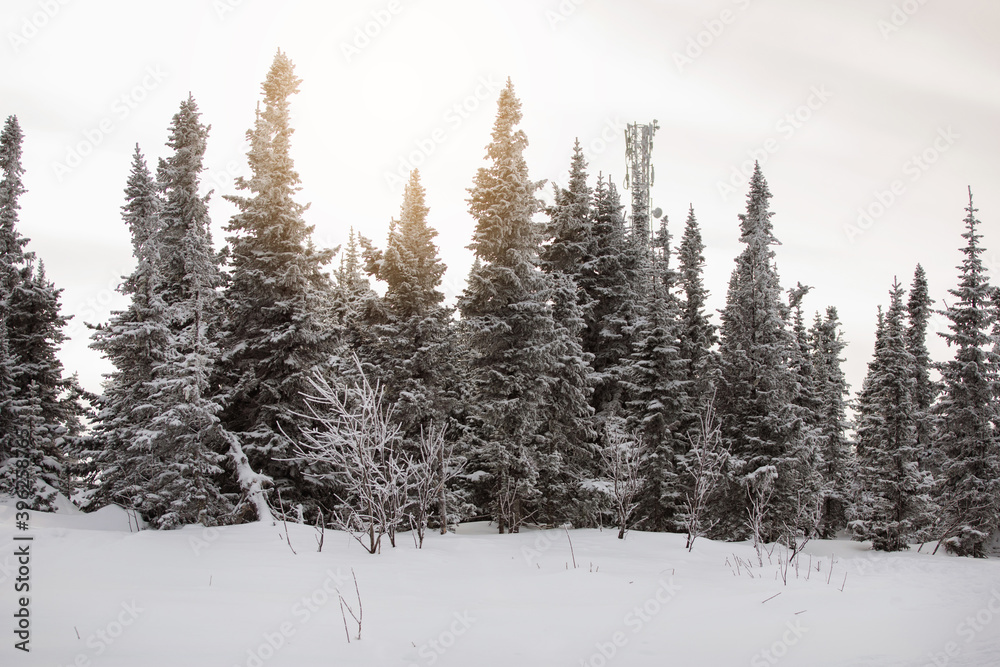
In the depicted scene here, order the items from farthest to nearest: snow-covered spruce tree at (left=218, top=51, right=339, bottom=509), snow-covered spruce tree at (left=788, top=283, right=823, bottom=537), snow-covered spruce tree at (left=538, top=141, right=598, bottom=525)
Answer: snow-covered spruce tree at (left=788, top=283, right=823, bottom=537) < snow-covered spruce tree at (left=538, top=141, right=598, bottom=525) < snow-covered spruce tree at (left=218, top=51, right=339, bottom=509)

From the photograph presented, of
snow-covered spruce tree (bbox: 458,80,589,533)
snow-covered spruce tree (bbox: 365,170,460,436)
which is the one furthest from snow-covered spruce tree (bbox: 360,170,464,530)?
snow-covered spruce tree (bbox: 458,80,589,533)

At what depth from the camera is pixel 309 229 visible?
68.4 feet

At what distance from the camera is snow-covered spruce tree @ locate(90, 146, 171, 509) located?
18766 millimetres

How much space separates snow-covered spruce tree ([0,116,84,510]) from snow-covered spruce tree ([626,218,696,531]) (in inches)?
891

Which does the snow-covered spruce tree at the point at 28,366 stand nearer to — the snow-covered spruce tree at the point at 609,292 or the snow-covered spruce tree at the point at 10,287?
the snow-covered spruce tree at the point at 10,287

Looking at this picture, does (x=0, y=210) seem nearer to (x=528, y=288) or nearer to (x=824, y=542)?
(x=528, y=288)

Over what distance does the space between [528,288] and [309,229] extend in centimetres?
786

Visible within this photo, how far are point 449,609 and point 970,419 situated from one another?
2790 cm

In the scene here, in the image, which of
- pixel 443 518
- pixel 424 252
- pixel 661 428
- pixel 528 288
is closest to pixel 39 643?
pixel 443 518

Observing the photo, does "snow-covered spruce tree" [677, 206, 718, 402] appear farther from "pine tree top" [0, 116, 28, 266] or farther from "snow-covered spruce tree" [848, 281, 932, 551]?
"pine tree top" [0, 116, 28, 266]

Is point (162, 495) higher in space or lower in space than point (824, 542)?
higher

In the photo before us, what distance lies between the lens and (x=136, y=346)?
1925cm

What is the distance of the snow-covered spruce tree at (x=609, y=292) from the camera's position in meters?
27.8

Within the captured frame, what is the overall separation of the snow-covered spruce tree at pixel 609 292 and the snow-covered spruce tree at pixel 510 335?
5050mm
